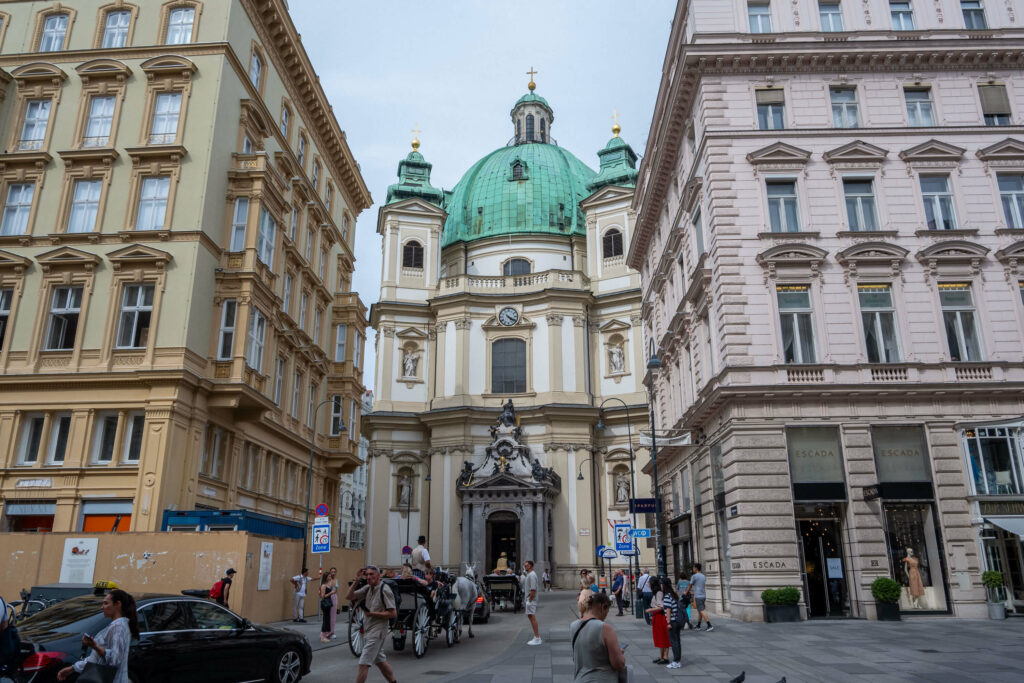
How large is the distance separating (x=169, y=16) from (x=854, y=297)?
27.0 metres

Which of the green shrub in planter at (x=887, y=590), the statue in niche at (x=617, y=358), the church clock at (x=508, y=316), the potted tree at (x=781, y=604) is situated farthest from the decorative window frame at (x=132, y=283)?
the statue in niche at (x=617, y=358)

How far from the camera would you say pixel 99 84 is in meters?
29.1

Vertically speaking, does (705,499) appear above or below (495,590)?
above

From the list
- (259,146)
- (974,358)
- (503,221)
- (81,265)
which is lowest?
(974,358)

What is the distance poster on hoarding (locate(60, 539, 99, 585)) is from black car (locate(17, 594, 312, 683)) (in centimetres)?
1200

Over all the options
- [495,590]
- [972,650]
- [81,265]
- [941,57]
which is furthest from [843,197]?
[81,265]

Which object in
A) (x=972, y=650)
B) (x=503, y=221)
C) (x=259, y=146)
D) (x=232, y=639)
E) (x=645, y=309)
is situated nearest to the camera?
(x=232, y=639)

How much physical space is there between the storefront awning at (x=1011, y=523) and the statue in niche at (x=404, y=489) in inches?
1514

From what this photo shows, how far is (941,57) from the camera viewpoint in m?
27.1

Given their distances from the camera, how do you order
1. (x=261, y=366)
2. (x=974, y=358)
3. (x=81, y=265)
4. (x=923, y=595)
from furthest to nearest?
(x=261, y=366), (x=81, y=265), (x=974, y=358), (x=923, y=595)

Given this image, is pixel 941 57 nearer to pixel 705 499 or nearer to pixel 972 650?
pixel 705 499

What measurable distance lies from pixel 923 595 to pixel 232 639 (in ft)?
65.3

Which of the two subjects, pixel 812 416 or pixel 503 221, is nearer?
pixel 812 416

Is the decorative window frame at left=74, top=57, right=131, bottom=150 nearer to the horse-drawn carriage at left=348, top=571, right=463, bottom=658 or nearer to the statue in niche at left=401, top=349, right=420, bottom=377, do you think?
the horse-drawn carriage at left=348, top=571, right=463, bottom=658
